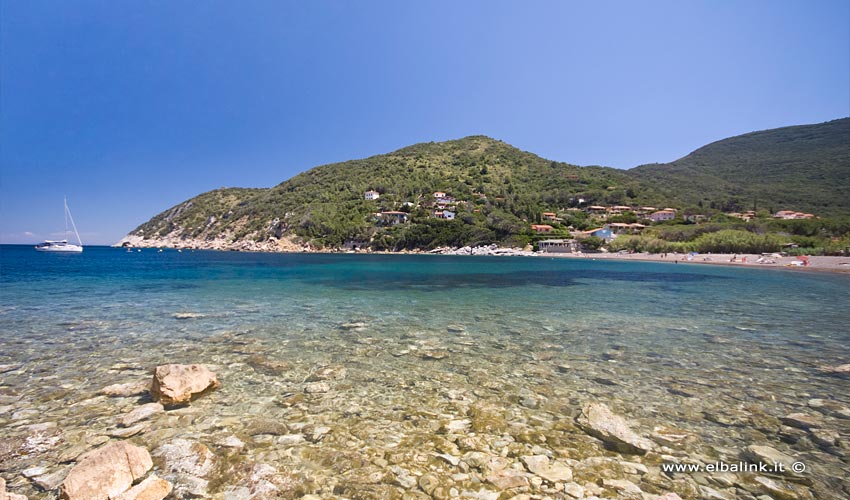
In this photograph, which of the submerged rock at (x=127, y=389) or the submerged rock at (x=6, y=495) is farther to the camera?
the submerged rock at (x=127, y=389)

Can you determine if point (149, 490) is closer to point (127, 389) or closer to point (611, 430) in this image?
point (127, 389)

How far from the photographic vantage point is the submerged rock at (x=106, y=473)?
9.62 ft

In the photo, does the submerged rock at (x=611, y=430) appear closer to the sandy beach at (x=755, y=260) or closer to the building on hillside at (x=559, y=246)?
the sandy beach at (x=755, y=260)

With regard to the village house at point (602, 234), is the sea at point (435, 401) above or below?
below

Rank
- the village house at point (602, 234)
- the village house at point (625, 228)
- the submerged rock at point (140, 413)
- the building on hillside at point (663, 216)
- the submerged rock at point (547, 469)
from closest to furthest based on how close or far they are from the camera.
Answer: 1. the submerged rock at point (547, 469)
2. the submerged rock at point (140, 413)
3. the village house at point (602, 234)
4. the village house at point (625, 228)
5. the building on hillside at point (663, 216)

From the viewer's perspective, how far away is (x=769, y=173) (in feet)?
468

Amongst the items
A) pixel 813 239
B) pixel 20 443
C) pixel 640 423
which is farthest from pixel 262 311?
pixel 813 239

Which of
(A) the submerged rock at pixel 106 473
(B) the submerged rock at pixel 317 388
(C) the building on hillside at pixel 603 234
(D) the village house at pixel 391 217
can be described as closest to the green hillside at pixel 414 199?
(D) the village house at pixel 391 217

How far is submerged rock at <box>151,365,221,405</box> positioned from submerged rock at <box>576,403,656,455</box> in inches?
215

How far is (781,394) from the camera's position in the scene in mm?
5660

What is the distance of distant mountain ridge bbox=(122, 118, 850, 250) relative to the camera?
101125 mm

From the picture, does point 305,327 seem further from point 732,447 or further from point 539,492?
point 732,447

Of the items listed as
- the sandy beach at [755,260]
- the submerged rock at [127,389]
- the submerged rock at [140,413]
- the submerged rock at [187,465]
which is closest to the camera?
the submerged rock at [187,465]

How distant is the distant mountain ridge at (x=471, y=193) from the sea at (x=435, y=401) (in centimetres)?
8550
